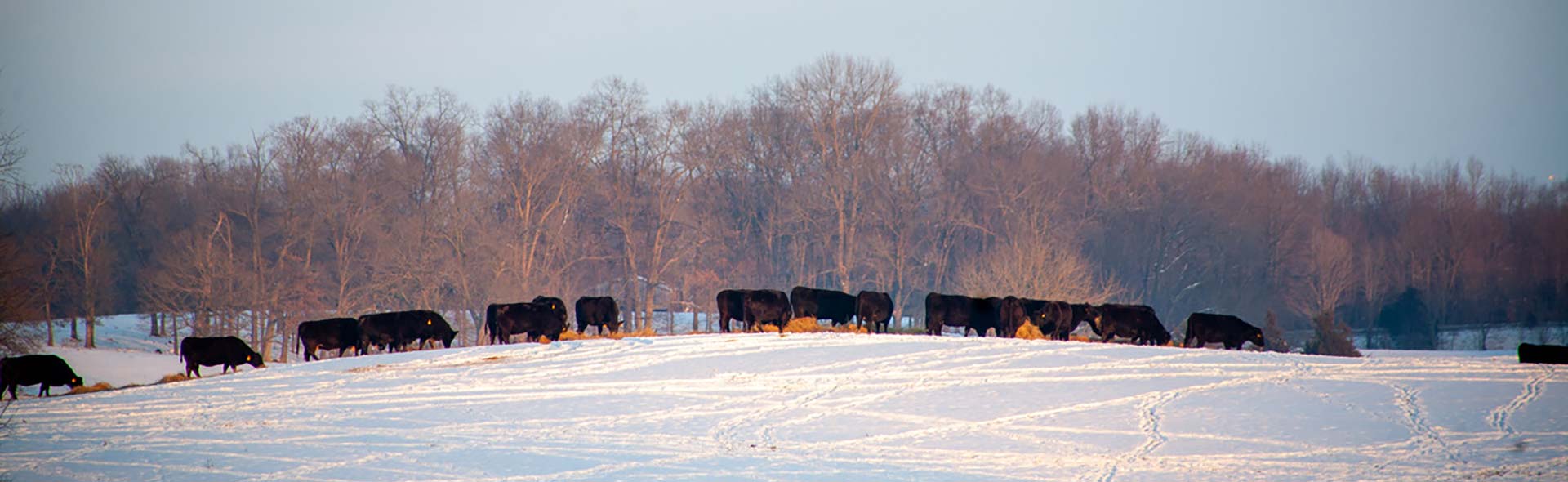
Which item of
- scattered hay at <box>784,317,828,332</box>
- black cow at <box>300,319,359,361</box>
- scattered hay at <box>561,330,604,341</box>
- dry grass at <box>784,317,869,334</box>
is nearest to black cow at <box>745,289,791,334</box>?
dry grass at <box>784,317,869,334</box>

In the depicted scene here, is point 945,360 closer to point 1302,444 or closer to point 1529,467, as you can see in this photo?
point 1302,444

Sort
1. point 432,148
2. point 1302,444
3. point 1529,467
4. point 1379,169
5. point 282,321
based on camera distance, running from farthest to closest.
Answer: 1. point 1379,169
2. point 432,148
3. point 282,321
4. point 1302,444
5. point 1529,467

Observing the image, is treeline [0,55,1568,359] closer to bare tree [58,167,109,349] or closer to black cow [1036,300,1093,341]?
bare tree [58,167,109,349]

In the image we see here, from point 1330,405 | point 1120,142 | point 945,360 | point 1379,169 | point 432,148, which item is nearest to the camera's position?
point 1330,405

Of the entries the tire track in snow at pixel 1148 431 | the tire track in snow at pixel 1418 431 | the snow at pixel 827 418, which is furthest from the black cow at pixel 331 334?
the tire track in snow at pixel 1418 431

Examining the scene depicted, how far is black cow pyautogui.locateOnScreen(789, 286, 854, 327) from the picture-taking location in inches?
1356

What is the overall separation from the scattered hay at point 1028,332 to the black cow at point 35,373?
72.3 feet

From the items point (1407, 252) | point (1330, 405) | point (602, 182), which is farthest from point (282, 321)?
point (1407, 252)

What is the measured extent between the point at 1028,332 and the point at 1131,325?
2.60m

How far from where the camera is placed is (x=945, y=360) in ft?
83.3

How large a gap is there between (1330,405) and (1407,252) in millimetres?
58170

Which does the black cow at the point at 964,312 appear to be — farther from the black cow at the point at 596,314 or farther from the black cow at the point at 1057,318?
the black cow at the point at 596,314

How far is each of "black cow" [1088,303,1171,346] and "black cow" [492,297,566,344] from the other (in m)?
13.6

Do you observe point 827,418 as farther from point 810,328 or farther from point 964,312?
point 964,312
